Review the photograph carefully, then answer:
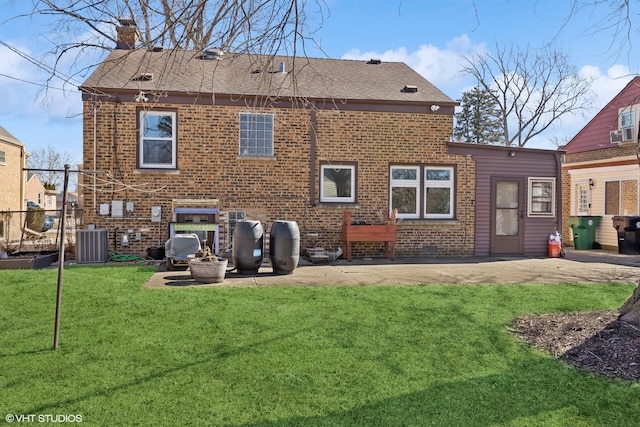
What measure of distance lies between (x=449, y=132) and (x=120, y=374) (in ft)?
36.1

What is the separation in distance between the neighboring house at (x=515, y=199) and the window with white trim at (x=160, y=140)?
25.4 ft

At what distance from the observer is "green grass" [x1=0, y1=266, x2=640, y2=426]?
349 cm

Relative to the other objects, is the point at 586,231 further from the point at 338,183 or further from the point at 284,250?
the point at 284,250

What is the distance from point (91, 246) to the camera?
35.3 feet

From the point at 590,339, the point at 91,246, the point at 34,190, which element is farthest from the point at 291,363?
the point at 34,190

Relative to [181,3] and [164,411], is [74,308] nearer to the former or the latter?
[164,411]

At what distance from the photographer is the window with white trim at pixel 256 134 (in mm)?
12445

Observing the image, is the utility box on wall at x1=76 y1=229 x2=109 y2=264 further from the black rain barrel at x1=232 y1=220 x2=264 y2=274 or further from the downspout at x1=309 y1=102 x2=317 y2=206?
the downspout at x1=309 y1=102 x2=317 y2=206

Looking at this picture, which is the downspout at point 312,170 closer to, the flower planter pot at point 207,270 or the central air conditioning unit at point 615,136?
the flower planter pot at point 207,270

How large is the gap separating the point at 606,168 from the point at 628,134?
1.34 m

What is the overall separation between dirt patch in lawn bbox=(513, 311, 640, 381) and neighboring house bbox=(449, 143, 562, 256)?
7.55 meters

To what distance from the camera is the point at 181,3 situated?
480 cm

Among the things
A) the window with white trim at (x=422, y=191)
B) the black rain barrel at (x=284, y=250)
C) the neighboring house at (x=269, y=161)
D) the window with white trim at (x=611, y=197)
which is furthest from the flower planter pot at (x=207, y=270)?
the window with white trim at (x=611, y=197)

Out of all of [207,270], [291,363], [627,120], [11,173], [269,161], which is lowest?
[291,363]
